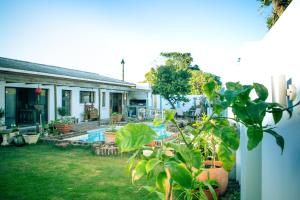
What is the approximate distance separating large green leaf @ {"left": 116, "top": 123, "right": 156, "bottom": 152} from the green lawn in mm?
3378

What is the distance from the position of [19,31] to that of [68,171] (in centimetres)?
1147

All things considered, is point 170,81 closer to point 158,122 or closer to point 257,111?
point 158,122

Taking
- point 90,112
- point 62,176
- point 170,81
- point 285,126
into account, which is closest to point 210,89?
point 285,126

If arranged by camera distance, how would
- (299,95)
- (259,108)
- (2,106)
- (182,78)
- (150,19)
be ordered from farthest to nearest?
(182,78)
(150,19)
(2,106)
(299,95)
(259,108)

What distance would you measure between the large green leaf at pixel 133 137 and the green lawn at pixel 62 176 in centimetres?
338

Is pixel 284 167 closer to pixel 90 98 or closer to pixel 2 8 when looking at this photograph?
pixel 2 8

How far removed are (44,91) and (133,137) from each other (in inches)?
571

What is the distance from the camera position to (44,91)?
14.2 m

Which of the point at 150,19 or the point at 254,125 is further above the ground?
the point at 150,19

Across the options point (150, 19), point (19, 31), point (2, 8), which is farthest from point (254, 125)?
point (19, 31)

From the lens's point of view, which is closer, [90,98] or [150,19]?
[150,19]

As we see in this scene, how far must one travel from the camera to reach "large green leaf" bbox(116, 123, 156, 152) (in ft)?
3.93

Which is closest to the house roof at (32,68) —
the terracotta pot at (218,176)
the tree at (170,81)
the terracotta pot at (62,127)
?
the terracotta pot at (62,127)

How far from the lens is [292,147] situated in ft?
5.11
